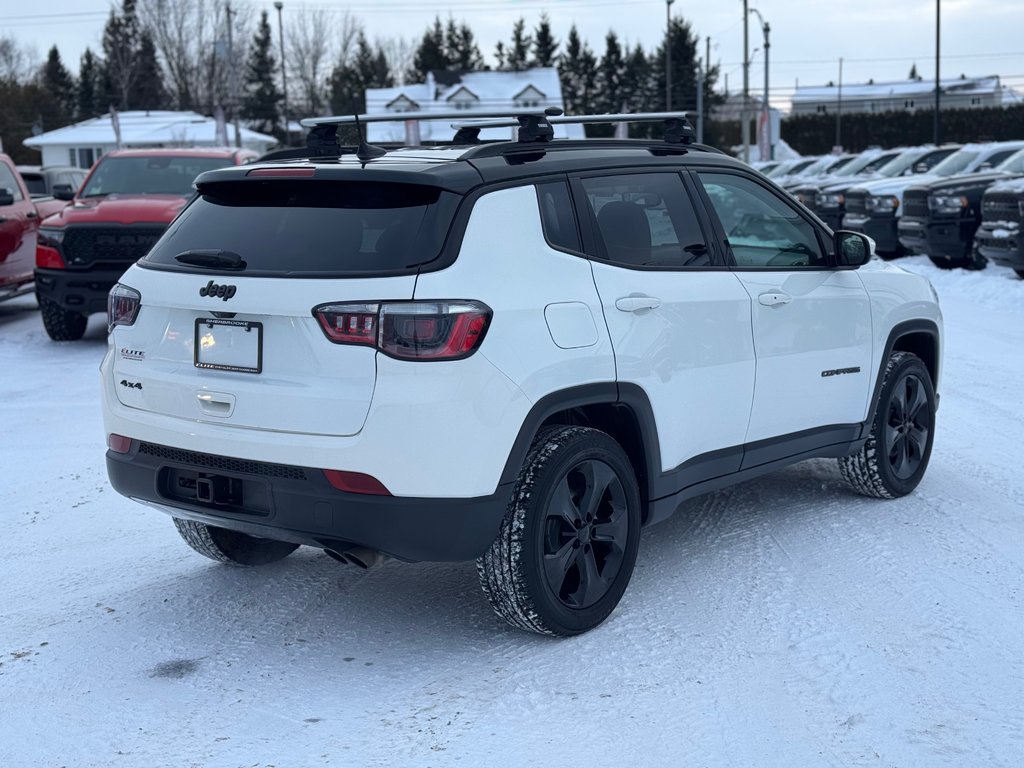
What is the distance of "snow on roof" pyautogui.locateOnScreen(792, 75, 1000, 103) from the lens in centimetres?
12744

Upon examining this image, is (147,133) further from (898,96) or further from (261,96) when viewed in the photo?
(898,96)

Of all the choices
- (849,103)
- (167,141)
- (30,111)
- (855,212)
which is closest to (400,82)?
(30,111)

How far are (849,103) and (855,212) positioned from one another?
394 ft

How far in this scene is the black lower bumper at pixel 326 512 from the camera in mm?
3891

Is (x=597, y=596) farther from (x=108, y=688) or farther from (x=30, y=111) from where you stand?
(x=30, y=111)

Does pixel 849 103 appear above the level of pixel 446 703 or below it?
above

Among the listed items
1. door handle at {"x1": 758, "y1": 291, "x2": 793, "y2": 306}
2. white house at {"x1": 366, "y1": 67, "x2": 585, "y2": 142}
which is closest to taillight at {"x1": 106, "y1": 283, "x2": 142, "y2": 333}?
door handle at {"x1": 758, "y1": 291, "x2": 793, "y2": 306}

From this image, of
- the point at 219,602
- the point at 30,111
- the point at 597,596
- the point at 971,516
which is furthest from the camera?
the point at 30,111

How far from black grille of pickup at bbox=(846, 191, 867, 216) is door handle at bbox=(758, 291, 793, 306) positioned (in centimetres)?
1621

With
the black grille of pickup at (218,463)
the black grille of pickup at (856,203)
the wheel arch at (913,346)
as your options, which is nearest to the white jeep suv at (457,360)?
the black grille of pickup at (218,463)

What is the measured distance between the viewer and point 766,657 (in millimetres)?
4184

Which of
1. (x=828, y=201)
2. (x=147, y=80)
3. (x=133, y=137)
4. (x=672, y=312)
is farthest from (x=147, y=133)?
(x=672, y=312)

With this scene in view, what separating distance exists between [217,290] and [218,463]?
60 cm

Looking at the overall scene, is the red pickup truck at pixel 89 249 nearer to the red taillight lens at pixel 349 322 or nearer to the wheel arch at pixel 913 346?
the wheel arch at pixel 913 346
